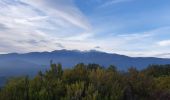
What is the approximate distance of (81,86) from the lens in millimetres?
12703

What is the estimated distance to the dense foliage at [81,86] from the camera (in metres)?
12.5

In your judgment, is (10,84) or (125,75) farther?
(125,75)

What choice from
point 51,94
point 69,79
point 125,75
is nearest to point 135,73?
point 125,75

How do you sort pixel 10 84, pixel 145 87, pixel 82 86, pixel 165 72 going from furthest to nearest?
pixel 165 72 < pixel 145 87 < pixel 10 84 < pixel 82 86

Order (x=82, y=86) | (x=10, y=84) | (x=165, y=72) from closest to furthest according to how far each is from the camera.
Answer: (x=82, y=86) < (x=10, y=84) < (x=165, y=72)

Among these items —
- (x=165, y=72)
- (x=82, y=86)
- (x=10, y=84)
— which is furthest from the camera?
(x=165, y=72)

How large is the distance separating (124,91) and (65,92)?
206 cm

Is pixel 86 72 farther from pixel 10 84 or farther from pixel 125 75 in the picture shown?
pixel 10 84

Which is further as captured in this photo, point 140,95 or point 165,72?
point 165,72

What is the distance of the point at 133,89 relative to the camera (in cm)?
1414

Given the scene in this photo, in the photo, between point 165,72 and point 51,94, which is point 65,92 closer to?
point 51,94

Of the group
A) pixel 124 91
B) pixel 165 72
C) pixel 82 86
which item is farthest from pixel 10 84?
pixel 165 72

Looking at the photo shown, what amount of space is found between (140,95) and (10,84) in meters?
4.69

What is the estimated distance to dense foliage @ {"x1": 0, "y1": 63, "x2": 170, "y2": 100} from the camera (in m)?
12.5
